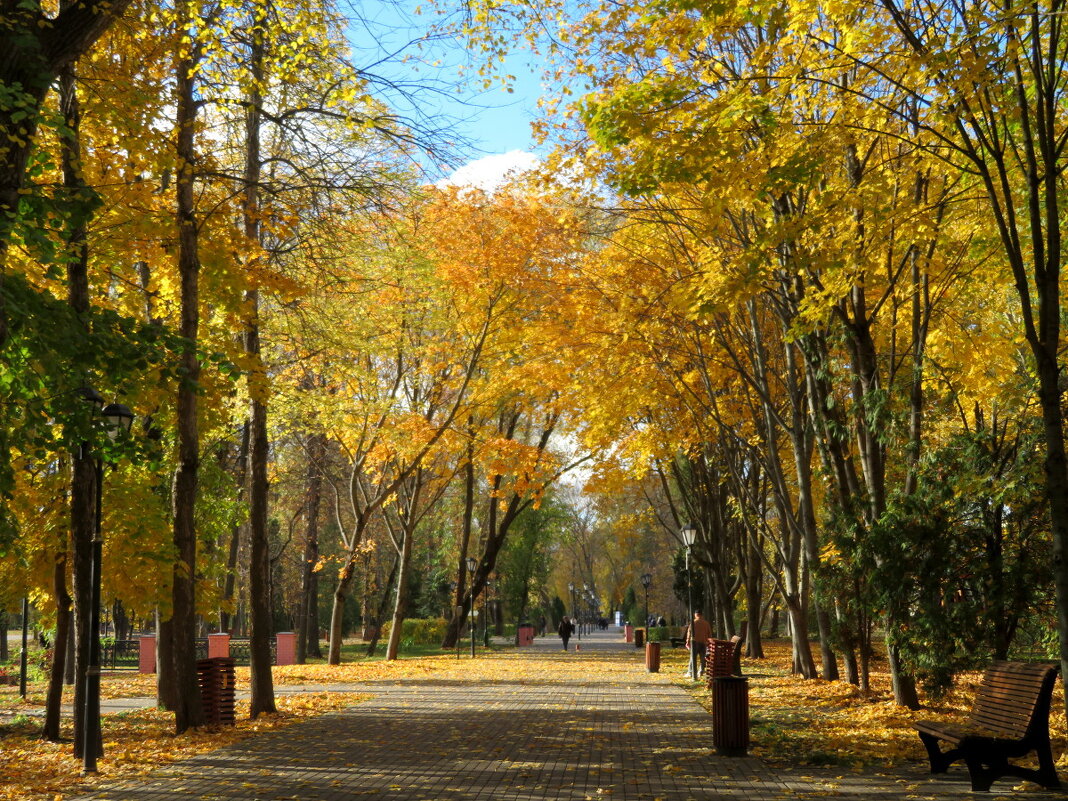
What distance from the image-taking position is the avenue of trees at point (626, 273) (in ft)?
29.8

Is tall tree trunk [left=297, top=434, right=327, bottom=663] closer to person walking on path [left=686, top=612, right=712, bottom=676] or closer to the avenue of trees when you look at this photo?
the avenue of trees

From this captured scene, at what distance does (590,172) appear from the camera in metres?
15.3

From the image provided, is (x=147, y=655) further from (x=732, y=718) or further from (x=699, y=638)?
(x=732, y=718)

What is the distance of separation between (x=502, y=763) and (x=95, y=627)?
475 cm

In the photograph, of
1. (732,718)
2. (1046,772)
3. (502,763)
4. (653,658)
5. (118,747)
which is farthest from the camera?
(653,658)

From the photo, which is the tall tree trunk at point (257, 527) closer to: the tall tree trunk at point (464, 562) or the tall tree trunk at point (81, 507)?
the tall tree trunk at point (81, 507)

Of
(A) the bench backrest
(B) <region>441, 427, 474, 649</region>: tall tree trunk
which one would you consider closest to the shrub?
(B) <region>441, 427, 474, 649</region>: tall tree trunk

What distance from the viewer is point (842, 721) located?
45.0 ft

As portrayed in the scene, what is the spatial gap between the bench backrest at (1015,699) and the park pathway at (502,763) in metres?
0.57

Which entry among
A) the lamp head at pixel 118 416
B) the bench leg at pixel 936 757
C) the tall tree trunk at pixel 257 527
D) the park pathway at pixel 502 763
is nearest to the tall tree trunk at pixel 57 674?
the tall tree trunk at pixel 257 527

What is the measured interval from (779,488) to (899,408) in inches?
239

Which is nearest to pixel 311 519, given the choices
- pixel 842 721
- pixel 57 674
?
pixel 57 674

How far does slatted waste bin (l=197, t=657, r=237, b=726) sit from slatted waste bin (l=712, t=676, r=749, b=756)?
262 inches

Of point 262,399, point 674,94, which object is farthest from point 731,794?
point 262,399
